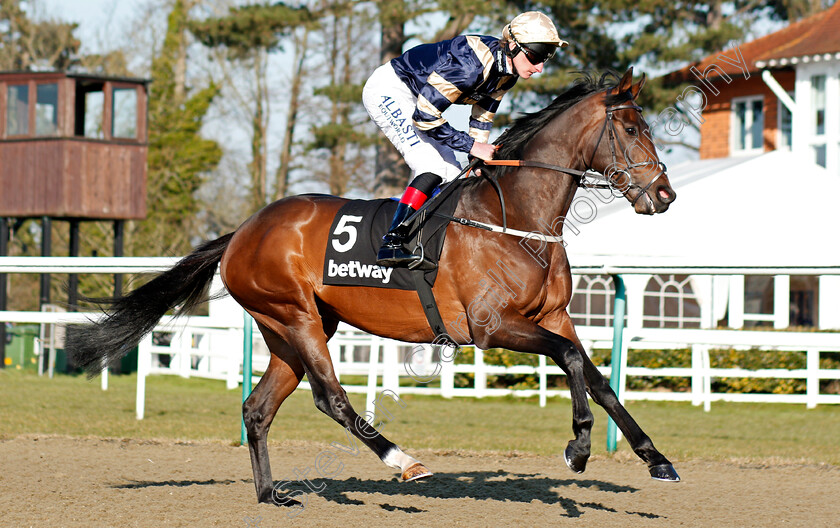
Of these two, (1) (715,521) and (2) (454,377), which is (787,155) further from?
(1) (715,521)

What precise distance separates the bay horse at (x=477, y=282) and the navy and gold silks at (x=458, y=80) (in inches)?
9.0

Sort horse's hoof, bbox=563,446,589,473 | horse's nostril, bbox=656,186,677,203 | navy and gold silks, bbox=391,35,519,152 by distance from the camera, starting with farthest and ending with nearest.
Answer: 1. navy and gold silks, bbox=391,35,519,152
2. horse's nostril, bbox=656,186,677,203
3. horse's hoof, bbox=563,446,589,473

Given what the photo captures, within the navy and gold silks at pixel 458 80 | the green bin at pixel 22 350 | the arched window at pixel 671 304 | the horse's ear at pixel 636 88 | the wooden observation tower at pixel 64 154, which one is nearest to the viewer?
the horse's ear at pixel 636 88

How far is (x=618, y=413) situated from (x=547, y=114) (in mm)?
1354

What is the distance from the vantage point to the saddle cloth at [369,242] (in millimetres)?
4266

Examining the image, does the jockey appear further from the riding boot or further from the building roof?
the building roof

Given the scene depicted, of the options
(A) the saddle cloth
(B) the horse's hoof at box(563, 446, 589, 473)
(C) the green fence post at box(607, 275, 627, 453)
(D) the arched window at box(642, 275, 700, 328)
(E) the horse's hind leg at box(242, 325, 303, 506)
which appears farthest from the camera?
(D) the arched window at box(642, 275, 700, 328)

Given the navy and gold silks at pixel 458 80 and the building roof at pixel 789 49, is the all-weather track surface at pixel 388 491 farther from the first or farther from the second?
the building roof at pixel 789 49

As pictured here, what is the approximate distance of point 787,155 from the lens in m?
13.6

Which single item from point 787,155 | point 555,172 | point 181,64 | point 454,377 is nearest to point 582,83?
point 555,172

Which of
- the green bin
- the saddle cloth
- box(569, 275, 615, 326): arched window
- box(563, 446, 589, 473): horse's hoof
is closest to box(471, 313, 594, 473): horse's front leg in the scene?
box(563, 446, 589, 473): horse's hoof

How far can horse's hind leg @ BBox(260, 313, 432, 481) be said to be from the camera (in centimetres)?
416

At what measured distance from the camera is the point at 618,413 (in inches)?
161

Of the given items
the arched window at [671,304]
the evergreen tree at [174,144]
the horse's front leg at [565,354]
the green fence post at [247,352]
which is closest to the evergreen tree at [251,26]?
the evergreen tree at [174,144]
